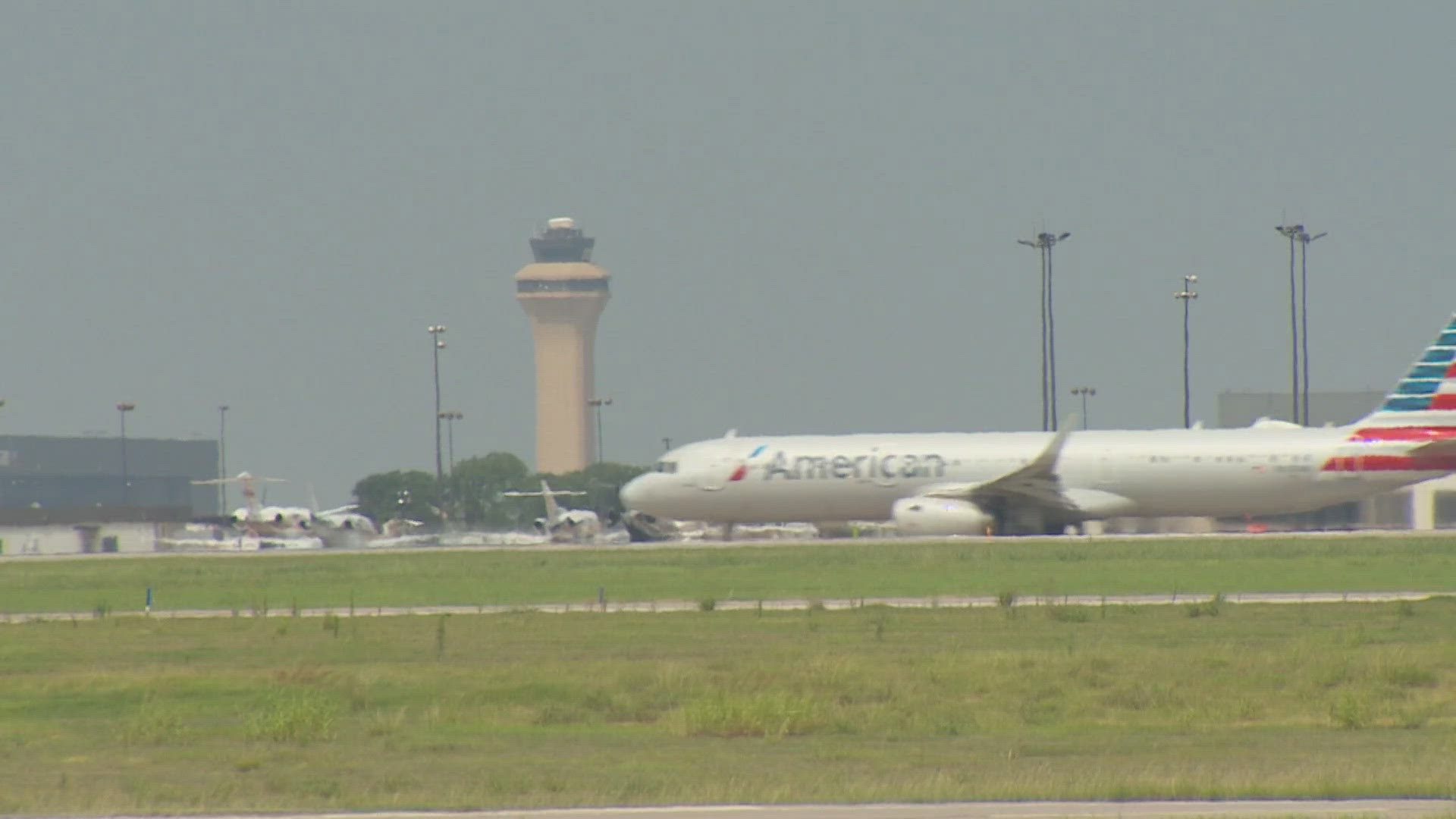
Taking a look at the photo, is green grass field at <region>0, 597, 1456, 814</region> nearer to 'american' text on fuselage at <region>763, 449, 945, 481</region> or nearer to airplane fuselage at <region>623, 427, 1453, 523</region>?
airplane fuselage at <region>623, 427, 1453, 523</region>

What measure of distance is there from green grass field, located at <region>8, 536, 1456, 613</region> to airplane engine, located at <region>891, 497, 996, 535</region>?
239 centimetres

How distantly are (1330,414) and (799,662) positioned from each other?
14118 centimetres

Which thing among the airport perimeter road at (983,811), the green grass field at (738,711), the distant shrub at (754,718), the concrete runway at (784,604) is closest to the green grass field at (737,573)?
the concrete runway at (784,604)

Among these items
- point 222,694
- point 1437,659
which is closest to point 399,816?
point 222,694

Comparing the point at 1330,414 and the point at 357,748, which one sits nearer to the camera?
the point at 357,748

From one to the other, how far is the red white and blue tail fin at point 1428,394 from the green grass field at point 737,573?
280 inches

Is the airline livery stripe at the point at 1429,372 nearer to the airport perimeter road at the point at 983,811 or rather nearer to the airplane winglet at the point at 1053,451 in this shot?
the airplane winglet at the point at 1053,451

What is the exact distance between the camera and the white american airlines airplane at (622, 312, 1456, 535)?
67812 mm

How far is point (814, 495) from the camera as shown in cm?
7238

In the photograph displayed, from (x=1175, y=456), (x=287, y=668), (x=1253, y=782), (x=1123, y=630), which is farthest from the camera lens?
(x=1175, y=456)

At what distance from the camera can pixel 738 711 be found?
22.6 meters

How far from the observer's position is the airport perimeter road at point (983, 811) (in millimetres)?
15328

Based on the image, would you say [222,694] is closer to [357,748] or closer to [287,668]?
[287,668]

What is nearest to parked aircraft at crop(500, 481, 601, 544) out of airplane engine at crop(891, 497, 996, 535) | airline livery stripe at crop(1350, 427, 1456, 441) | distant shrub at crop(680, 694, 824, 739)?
airplane engine at crop(891, 497, 996, 535)
